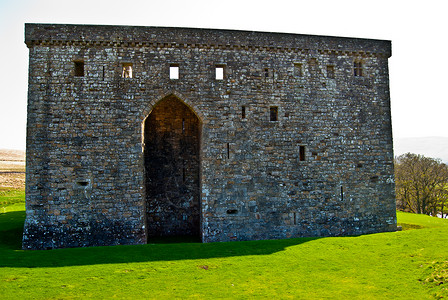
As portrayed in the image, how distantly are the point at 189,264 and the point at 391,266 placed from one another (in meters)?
6.76

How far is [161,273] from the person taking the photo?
35.4ft

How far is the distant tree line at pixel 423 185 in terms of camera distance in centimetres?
3200

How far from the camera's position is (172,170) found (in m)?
18.2

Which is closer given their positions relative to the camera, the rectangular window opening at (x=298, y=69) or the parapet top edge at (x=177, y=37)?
the parapet top edge at (x=177, y=37)

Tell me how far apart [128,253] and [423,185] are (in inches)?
1168

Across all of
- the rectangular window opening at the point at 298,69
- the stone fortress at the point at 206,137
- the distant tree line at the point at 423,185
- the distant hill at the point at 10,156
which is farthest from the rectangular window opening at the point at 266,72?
the distant hill at the point at 10,156

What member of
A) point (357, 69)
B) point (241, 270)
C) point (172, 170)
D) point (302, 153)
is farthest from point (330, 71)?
point (241, 270)

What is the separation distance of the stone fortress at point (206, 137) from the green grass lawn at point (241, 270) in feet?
6.10

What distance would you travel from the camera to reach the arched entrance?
1797 centimetres

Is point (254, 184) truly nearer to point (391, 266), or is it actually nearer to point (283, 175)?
point (283, 175)

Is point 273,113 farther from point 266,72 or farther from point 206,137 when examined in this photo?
point 206,137

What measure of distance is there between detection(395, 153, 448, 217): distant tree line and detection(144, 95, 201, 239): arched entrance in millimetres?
23794

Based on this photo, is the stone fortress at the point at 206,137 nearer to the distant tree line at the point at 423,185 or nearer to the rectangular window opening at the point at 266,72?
the rectangular window opening at the point at 266,72

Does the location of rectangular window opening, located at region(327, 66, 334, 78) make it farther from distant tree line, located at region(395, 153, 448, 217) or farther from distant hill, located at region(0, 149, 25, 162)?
distant hill, located at region(0, 149, 25, 162)
